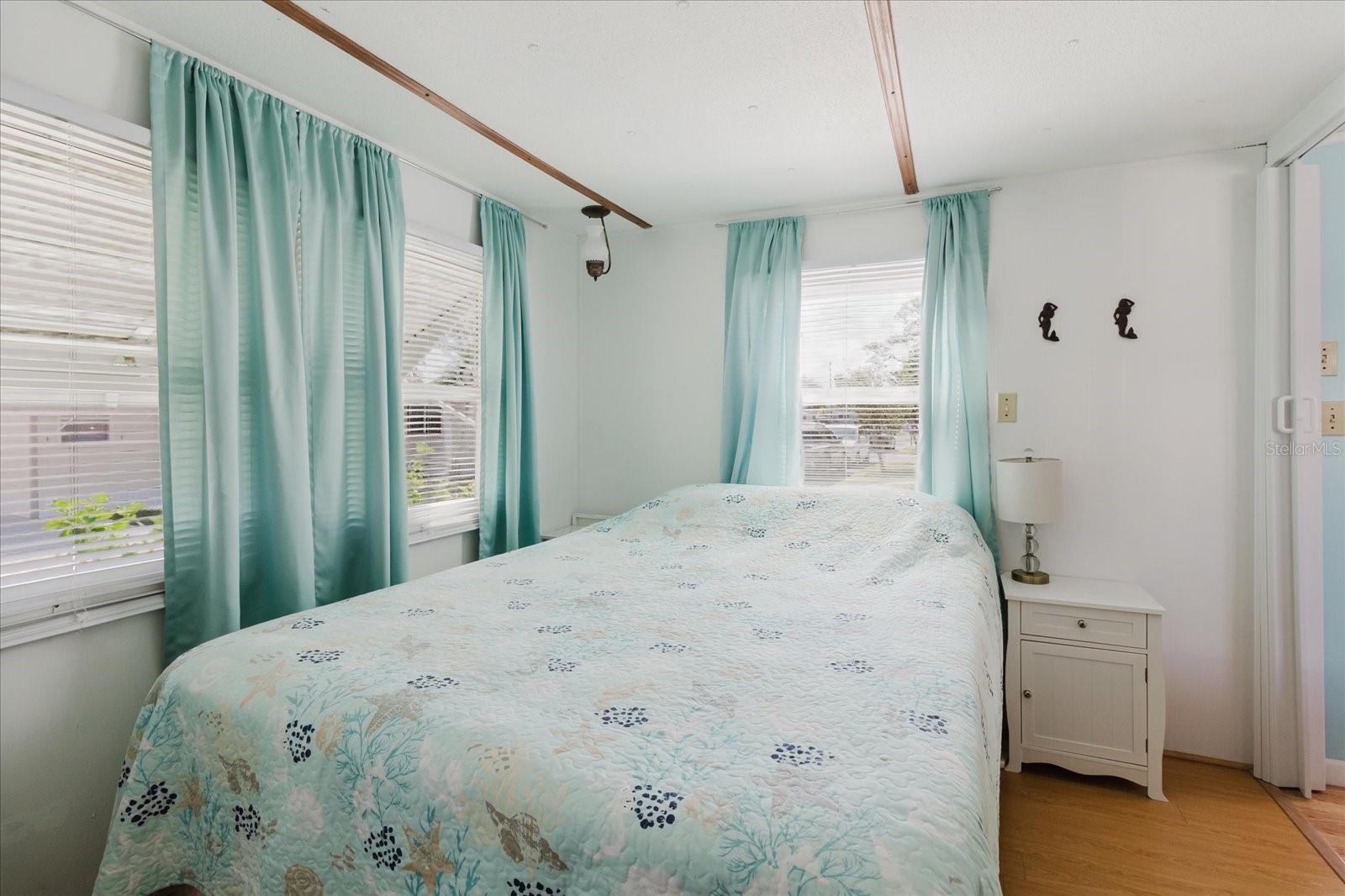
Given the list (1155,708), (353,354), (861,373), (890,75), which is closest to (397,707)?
(353,354)

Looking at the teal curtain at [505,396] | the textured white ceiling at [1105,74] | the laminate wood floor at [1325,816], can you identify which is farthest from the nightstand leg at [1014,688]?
the teal curtain at [505,396]

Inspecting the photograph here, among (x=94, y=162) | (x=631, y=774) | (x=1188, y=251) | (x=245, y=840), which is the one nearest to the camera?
(x=631, y=774)

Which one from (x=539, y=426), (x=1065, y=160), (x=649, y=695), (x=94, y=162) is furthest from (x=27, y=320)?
(x=1065, y=160)

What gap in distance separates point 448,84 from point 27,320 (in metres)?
1.30

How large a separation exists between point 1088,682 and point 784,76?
2337 millimetres

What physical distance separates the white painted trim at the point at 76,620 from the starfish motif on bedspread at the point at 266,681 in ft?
2.57

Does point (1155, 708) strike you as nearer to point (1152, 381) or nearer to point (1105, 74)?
point (1152, 381)

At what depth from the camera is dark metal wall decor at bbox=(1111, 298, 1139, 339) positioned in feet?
8.74

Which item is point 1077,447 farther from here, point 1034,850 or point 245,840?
point 245,840

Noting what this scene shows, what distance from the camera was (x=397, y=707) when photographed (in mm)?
1164

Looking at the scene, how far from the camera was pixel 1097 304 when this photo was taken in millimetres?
2729

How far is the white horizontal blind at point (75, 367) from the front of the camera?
1.59 metres

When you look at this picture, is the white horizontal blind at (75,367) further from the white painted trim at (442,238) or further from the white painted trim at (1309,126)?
the white painted trim at (1309,126)

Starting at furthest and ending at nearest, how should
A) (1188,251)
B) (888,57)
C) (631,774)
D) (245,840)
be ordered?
1. (1188,251)
2. (888,57)
3. (245,840)
4. (631,774)
